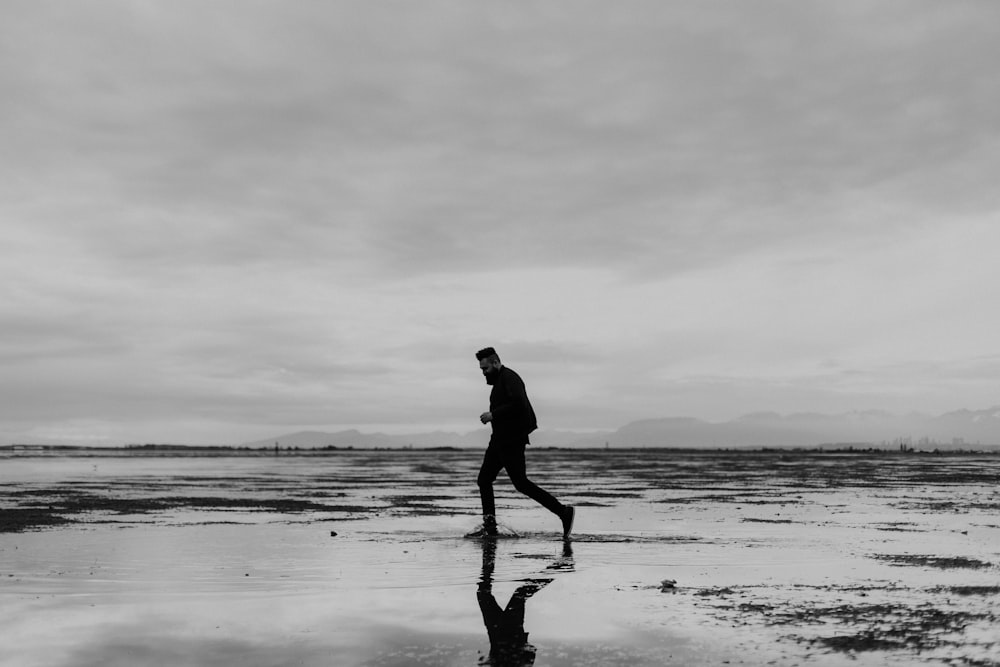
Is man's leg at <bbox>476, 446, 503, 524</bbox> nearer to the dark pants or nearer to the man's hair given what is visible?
the dark pants

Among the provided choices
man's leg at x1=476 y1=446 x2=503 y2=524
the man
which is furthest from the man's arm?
man's leg at x1=476 y1=446 x2=503 y2=524

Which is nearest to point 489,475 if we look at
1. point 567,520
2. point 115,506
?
point 567,520

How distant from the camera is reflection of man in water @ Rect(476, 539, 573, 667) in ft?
17.5

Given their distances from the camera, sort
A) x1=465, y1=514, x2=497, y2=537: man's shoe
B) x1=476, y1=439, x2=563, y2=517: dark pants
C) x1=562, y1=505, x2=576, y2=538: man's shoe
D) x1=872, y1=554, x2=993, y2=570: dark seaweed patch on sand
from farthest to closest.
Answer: x1=476, y1=439, x2=563, y2=517: dark pants
x1=465, y1=514, x2=497, y2=537: man's shoe
x1=562, y1=505, x2=576, y2=538: man's shoe
x1=872, y1=554, x2=993, y2=570: dark seaweed patch on sand

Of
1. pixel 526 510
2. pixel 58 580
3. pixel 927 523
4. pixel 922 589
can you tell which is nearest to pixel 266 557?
pixel 58 580

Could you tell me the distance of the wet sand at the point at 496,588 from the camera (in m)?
5.56

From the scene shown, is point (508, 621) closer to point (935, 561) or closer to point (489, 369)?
point (935, 561)

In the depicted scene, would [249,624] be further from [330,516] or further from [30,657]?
[330,516]

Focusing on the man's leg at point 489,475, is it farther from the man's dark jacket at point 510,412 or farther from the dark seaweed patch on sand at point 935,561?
the dark seaweed patch on sand at point 935,561

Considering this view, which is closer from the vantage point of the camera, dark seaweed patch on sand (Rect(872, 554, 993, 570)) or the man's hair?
dark seaweed patch on sand (Rect(872, 554, 993, 570))

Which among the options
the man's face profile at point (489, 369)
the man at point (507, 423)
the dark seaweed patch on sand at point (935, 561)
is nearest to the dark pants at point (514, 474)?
the man at point (507, 423)

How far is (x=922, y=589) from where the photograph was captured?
7.59 metres

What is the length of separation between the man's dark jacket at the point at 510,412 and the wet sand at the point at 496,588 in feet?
3.66

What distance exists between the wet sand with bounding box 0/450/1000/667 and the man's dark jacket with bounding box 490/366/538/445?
111cm
